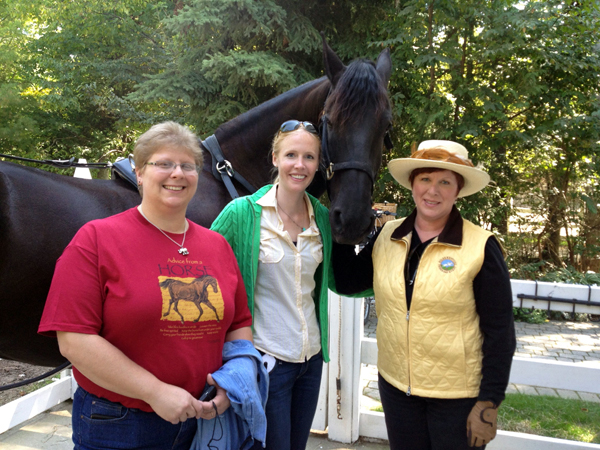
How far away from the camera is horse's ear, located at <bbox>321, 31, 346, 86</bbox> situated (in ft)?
7.93

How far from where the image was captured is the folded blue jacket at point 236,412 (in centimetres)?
144

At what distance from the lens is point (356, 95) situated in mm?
2197

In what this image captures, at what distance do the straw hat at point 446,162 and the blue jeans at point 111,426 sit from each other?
4.41 ft

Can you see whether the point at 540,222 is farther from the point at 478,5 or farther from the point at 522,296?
the point at 522,296

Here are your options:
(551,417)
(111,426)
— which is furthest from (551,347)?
(111,426)

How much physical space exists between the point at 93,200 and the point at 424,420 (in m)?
1.81

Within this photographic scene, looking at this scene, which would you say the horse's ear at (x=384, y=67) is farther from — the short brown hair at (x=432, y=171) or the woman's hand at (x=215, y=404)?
the woman's hand at (x=215, y=404)

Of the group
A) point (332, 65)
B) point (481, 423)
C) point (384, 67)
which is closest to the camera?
point (481, 423)

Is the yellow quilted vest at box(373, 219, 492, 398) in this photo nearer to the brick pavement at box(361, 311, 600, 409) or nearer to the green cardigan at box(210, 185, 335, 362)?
the green cardigan at box(210, 185, 335, 362)

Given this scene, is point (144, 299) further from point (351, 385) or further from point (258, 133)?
point (351, 385)

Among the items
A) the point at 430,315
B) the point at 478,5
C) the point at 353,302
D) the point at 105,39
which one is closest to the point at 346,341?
the point at 353,302

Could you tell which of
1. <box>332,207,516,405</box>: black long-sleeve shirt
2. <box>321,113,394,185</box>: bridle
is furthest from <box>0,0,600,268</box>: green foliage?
<box>332,207,516,405</box>: black long-sleeve shirt

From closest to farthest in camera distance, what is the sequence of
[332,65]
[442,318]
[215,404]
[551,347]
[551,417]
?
1. [215,404]
2. [442,318]
3. [332,65]
4. [551,417]
5. [551,347]

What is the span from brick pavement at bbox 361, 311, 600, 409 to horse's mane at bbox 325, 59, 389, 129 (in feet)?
9.69
